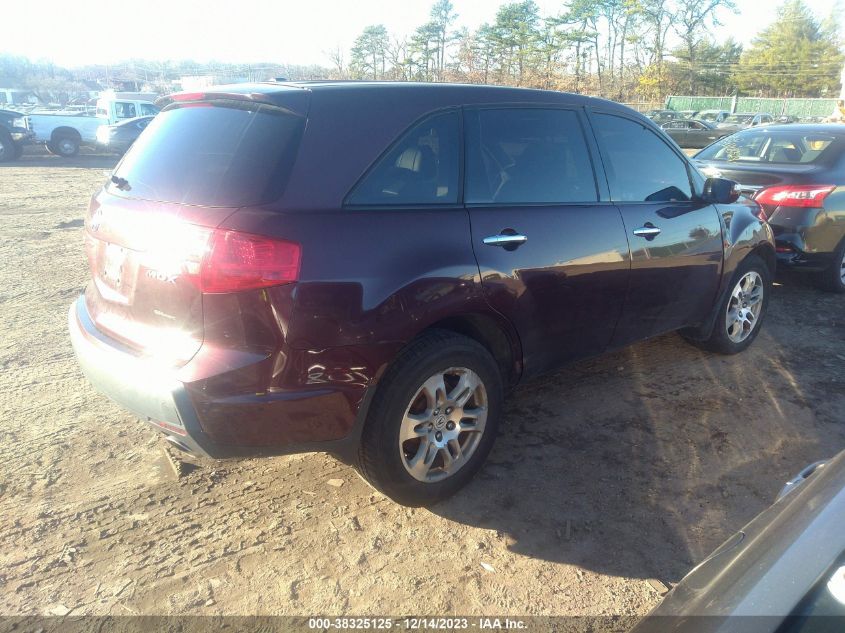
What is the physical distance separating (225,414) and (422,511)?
42.7 inches

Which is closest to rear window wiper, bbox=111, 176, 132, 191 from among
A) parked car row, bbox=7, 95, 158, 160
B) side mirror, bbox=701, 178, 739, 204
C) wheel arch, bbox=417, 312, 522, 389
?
wheel arch, bbox=417, 312, 522, 389

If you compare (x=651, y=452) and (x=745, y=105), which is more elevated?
(x=745, y=105)

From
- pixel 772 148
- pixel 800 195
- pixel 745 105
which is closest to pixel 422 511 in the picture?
pixel 800 195

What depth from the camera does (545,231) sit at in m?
3.18

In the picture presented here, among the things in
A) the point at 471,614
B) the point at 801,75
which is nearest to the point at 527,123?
the point at 471,614

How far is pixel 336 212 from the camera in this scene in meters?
2.49

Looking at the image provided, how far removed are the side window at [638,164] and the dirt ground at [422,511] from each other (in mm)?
1247

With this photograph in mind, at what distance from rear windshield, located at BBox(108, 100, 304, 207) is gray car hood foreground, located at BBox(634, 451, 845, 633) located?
6.00ft

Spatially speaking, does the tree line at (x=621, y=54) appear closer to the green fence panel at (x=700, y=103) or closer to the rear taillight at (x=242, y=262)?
the green fence panel at (x=700, y=103)

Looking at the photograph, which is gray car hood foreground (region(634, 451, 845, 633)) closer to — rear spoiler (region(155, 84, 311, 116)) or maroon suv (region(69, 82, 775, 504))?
maroon suv (region(69, 82, 775, 504))

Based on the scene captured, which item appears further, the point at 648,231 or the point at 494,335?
the point at 648,231

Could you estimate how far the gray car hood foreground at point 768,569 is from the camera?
1.29 metres

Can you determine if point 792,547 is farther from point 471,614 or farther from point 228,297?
point 228,297

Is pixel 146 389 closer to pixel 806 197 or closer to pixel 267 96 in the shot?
pixel 267 96
